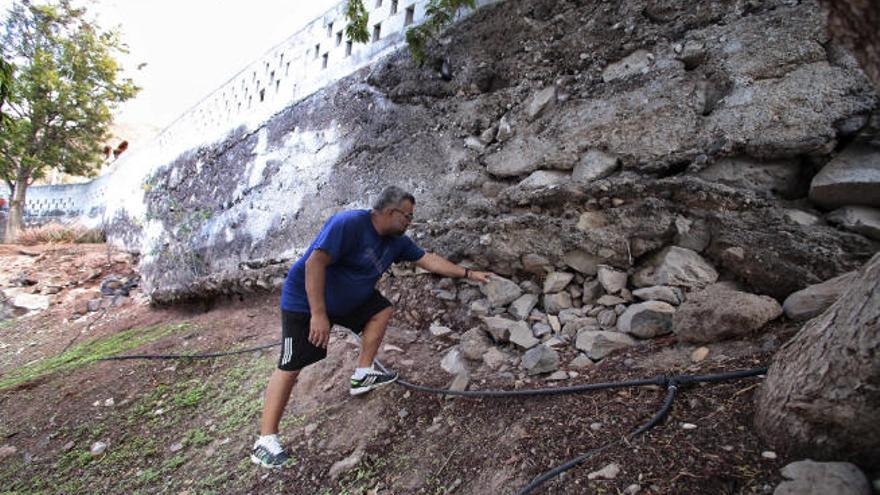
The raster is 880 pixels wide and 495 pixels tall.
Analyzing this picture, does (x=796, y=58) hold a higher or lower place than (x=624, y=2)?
lower

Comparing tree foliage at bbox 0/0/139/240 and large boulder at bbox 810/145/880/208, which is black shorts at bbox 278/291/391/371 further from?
tree foliage at bbox 0/0/139/240

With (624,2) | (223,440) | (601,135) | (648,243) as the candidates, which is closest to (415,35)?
(624,2)

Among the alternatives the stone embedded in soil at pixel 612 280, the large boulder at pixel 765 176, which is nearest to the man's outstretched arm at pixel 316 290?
the stone embedded in soil at pixel 612 280

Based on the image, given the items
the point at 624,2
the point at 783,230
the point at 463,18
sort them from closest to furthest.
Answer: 1. the point at 783,230
2. the point at 624,2
3. the point at 463,18

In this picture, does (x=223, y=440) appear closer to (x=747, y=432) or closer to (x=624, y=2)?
(x=747, y=432)

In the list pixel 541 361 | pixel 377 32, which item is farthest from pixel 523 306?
pixel 377 32

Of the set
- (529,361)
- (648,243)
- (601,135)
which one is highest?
(601,135)

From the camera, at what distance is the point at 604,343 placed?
245cm

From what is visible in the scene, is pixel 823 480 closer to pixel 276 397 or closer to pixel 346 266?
pixel 346 266

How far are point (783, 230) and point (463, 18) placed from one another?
2.85m

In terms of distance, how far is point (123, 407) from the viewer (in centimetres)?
351

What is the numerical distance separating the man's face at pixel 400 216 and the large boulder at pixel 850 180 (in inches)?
78.8

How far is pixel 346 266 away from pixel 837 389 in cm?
205

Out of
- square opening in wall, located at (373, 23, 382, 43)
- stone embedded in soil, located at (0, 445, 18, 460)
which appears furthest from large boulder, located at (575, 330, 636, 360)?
stone embedded in soil, located at (0, 445, 18, 460)
